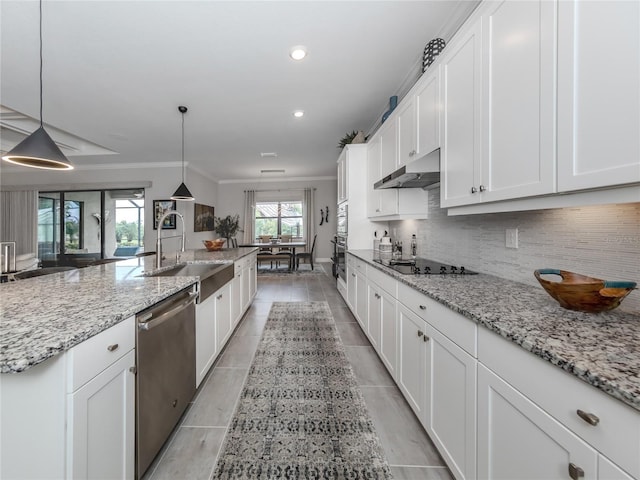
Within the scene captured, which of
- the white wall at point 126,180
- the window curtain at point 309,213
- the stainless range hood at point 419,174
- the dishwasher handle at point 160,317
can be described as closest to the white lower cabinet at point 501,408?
the stainless range hood at point 419,174

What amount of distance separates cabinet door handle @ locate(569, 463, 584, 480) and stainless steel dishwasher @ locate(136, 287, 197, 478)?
1.47 meters

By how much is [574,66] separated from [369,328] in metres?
2.25

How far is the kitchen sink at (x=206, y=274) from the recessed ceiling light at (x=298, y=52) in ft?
6.69

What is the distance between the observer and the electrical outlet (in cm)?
155

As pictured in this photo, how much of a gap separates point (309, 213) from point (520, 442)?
26.6 feet

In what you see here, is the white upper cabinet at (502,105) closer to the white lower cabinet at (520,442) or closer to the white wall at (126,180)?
the white lower cabinet at (520,442)

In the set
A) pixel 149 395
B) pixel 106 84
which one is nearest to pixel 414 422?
pixel 149 395

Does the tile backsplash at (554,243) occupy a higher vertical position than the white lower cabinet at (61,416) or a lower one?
higher

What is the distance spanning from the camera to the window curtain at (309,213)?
8.70 m

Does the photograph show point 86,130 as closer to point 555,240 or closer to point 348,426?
point 348,426

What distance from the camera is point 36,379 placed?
0.79 meters

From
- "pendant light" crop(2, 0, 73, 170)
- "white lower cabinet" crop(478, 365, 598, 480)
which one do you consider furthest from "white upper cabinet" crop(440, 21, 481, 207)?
"pendant light" crop(2, 0, 73, 170)

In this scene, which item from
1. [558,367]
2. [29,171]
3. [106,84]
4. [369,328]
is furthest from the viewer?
[29,171]

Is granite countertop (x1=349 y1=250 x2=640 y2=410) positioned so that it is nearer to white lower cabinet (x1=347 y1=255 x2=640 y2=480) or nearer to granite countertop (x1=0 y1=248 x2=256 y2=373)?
white lower cabinet (x1=347 y1=255 x2=640 y2=480)
